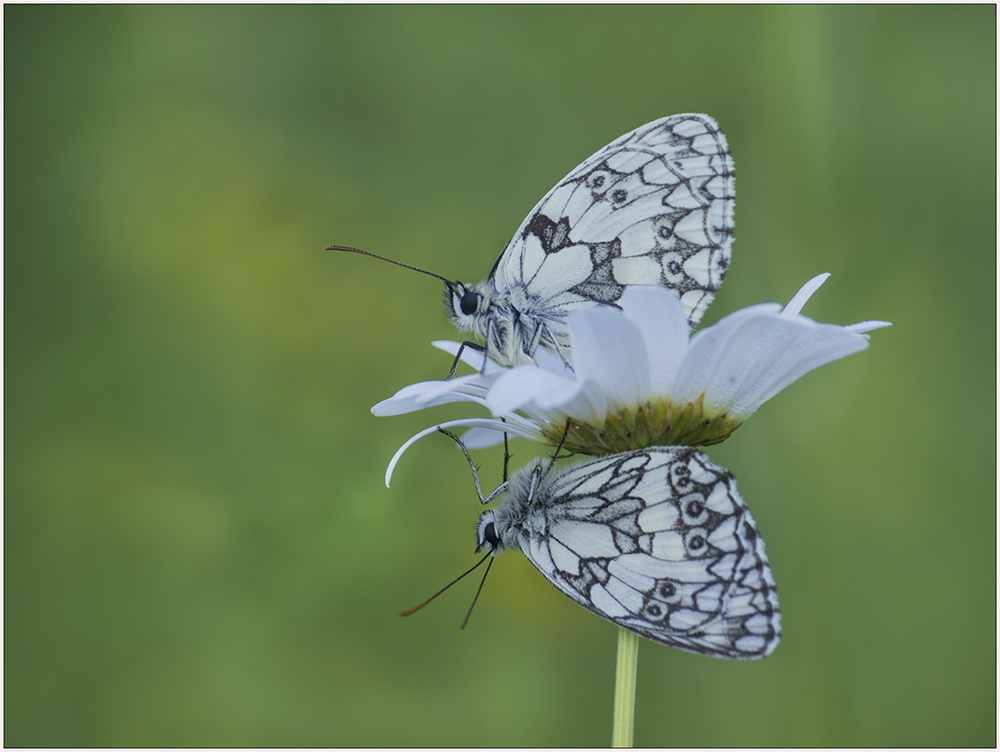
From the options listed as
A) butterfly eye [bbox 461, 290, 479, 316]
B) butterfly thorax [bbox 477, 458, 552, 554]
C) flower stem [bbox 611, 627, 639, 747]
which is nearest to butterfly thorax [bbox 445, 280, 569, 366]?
butterfly eye [bbox 461, 290, 479, 316]

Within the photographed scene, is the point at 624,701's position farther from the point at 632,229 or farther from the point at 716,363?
the point at 632,229

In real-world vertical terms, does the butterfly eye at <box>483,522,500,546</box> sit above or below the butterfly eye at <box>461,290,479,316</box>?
below

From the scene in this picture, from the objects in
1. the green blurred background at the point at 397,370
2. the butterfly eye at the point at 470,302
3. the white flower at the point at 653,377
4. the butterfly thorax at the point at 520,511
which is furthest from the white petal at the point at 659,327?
the green blurred background at the point at 397,370

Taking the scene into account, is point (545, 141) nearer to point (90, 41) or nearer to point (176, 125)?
point (176, 125)

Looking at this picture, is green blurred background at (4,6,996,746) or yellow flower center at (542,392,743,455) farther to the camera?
green blurred background at (4,6,996,746)

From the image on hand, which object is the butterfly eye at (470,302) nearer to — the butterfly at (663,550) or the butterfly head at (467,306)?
the butterfly head at (467,306)

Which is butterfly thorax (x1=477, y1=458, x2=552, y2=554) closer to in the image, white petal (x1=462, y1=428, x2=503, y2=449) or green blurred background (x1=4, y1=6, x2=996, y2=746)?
white petal (x1=462, y1=428, x2=503, y2=449)
